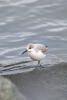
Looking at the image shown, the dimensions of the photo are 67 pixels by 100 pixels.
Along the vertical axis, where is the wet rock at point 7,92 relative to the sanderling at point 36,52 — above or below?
above

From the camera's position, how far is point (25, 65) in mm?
11383

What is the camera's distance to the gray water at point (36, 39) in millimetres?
9091

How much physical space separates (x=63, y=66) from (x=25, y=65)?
1.39 metres

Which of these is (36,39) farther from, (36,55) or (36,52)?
(36,55)

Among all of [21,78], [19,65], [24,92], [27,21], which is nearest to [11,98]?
[24,92]

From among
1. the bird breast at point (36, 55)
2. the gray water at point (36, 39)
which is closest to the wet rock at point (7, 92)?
the gray water at point (36, 39)

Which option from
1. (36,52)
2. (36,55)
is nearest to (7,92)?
(36,55)

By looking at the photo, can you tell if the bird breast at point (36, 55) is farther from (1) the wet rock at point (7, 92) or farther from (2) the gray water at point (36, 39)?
(1) the wet rock at point (7, 92)

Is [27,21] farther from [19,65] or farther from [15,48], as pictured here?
[19,65]

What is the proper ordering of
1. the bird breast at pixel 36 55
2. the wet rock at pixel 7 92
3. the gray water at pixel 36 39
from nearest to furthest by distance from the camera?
the wet rock at pixel 7 92 < the gray water at pixel 36 39 < the bird breast at pixel 36 55

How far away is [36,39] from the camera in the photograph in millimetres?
14594

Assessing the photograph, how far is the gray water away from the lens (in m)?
9.09

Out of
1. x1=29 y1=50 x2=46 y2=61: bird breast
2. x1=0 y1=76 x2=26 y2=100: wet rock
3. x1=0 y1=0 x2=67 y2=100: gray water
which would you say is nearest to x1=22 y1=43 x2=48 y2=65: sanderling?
x1=29 y1=50 x2=46 y2=61: bird breast

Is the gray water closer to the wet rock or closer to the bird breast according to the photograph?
the bird breast
